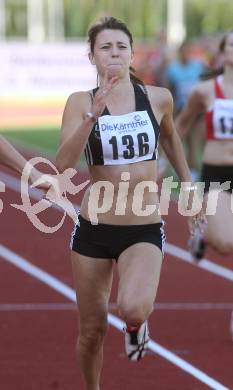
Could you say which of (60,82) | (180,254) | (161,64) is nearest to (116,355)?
(180,254)

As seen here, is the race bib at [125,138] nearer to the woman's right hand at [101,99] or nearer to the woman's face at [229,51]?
the woman's right hand at [101,99]

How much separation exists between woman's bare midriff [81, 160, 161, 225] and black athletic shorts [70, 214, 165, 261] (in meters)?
0.03

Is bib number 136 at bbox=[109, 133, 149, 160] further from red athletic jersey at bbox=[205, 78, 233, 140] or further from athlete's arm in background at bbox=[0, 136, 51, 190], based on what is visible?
red athletic jersey at bbox=[205, 78, 233, 140]

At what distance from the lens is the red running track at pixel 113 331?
25.1 feet

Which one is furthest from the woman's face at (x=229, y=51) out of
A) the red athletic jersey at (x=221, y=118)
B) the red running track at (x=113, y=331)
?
the red running track at (x=113, y=331)

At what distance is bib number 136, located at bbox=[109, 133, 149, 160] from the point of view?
657 cm

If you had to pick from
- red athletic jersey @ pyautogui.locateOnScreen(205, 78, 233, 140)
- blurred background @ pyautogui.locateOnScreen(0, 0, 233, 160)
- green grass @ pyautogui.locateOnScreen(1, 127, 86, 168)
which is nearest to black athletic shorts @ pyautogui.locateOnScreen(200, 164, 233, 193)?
red athletic jersey @ pyautogui.locateOnScreen(205, 78, 233, 140)

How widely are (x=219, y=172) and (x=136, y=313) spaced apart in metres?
3.26

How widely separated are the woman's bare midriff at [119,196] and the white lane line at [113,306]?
3.44 metres

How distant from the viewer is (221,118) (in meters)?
9.39

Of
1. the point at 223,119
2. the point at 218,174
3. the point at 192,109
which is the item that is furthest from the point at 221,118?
the point at 218,174

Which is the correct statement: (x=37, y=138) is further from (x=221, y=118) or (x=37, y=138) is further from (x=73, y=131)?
(x=73, y=131)

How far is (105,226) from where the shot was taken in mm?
6645

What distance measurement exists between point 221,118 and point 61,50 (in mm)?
34273
